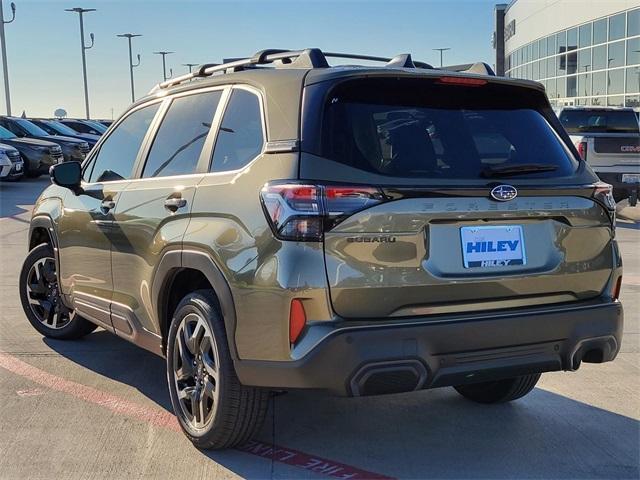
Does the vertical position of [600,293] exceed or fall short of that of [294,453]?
it exceeds it

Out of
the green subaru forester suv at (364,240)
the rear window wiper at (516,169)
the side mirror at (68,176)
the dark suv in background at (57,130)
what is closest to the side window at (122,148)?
the side mirror at (68,176)

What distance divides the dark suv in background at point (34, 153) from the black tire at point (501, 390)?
58.4ft

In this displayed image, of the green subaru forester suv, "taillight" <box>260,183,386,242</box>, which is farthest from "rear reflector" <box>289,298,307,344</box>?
"taillight" <box>260,183,386,242</box>

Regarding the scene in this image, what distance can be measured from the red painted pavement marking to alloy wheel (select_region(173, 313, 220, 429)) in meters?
0.27

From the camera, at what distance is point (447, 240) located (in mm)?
3078

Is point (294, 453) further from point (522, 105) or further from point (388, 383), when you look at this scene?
point (522, 105)

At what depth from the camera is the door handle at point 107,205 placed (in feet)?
14.3

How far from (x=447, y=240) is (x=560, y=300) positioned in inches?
27.3

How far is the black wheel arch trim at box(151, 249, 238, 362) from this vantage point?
10.5 ft

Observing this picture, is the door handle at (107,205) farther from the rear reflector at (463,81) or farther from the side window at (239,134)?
the rear reflector at (463,81)

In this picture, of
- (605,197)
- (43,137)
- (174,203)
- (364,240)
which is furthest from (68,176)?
(43,137)

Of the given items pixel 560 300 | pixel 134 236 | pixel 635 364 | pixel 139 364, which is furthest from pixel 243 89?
pixel 635 364

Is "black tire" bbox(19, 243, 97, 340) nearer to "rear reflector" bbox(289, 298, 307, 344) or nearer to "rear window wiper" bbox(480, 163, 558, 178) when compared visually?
"rear reflector" bbox(289, 298, 307, 344)

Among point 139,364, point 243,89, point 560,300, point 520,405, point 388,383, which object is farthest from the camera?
point 139,364
